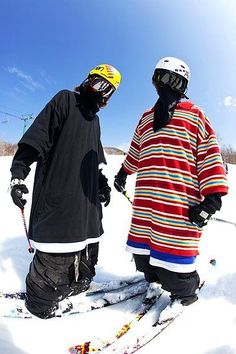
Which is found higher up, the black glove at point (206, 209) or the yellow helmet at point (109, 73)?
the yellow helmet at point (109, 73)

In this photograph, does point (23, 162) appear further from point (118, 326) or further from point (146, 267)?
point (118, 326)

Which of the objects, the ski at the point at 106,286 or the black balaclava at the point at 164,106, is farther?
the ski at the point at 106,286

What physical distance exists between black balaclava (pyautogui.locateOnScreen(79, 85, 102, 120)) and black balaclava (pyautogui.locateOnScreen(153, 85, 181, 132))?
488 millimetres

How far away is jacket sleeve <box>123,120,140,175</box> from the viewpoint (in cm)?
300

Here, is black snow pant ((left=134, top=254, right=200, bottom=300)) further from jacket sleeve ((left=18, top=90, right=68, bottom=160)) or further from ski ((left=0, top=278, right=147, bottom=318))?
jacket sleeve ((left=18, top=90, right=68, bottom=160))

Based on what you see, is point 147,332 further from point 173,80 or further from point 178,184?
point 173,80

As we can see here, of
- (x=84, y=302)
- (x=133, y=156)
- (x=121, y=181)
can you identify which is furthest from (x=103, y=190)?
(x=84, y=302)

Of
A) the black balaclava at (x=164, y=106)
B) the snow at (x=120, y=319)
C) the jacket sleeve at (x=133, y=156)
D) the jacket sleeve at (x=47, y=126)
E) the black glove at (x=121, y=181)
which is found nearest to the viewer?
the jacket sleeve at (x=47, y=126)

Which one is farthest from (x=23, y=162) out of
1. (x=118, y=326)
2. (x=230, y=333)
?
(x=230, y=333)

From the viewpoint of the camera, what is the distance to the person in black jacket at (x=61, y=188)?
7.27 feet

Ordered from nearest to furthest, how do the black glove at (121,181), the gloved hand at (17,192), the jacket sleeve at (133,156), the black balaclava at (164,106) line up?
the gloved hand at (17,192), the black balaclava at (164,106), the jacket sleeve at (133,156), the black glove at (121,181)

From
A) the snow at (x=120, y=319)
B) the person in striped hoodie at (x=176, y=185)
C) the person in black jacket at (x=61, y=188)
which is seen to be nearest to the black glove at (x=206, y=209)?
the person in striped hoodie at (x=176, y=185)

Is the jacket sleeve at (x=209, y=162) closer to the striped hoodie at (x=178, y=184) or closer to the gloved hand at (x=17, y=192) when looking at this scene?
the striped hoodie at (x=178, y=184)

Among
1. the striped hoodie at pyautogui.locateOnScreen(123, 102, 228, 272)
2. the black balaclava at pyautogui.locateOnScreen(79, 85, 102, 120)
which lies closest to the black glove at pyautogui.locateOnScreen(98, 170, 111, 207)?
the striped hoodie at pyautogui.locateOnScreen(123, 102, 228, 272)
